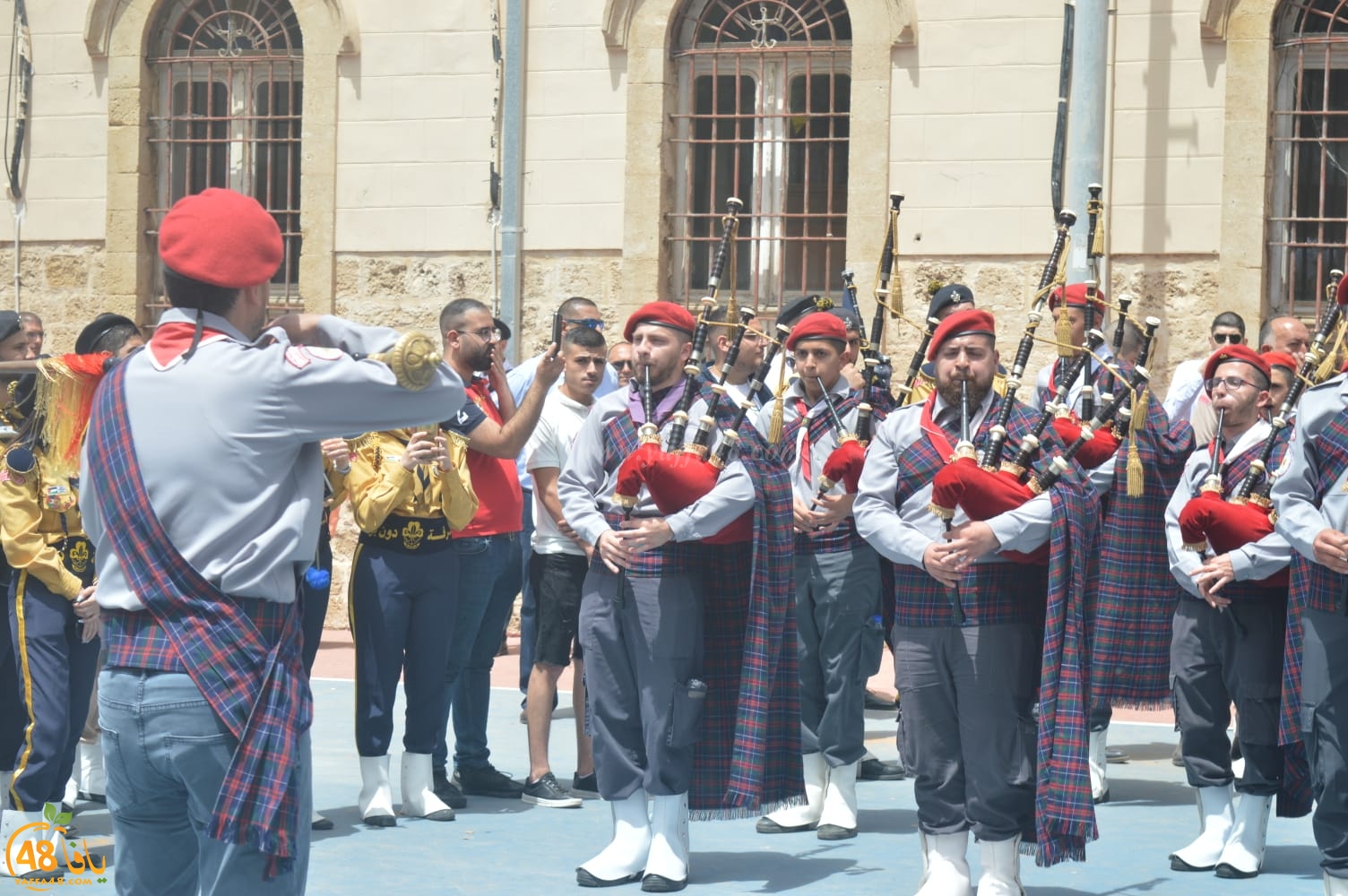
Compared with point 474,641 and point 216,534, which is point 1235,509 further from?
point 216,534

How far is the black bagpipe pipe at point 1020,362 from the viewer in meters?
5.69

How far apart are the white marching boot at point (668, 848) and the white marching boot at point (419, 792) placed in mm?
1225

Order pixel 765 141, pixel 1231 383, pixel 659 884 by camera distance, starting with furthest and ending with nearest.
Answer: pixel 765 141 < pixel 1231 383 < pixel 659 884

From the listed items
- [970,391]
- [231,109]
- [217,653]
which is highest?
[231,109]

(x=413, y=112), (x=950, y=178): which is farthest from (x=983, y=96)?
(x=413, y=112)

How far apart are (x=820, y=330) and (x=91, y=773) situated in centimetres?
337

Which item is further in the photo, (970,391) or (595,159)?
(595,159)

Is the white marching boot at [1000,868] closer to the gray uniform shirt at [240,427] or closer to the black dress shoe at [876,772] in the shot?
the black dress shoe at [876,772]

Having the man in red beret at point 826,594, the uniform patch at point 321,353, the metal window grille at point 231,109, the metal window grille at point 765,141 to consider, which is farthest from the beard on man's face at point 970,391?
the metal window grille at point 231,109

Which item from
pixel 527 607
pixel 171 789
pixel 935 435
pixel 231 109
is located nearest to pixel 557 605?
pixel 527 607

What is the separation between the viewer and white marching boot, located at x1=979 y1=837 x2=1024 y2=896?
225 inches

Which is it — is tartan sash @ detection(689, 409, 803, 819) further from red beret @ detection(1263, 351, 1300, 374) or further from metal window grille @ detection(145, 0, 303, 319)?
metal window grille @ detection(145, 0, 303, 319)

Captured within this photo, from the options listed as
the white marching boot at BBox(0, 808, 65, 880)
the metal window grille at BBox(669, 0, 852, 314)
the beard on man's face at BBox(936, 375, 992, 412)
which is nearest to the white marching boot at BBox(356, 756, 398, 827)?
the white marching boot at BBox(0, 808, 65, 880)

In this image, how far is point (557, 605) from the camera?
24.8 feet
